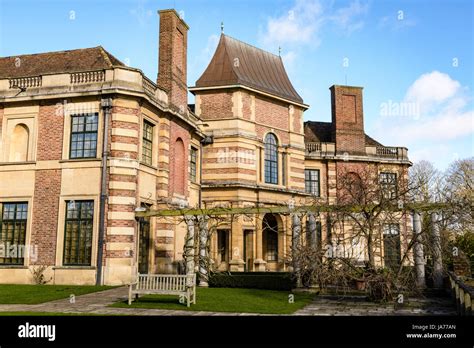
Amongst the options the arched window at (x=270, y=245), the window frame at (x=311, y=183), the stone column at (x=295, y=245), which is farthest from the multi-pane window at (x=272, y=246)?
the stone column at (x=295, y=245)

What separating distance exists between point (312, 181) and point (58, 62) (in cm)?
1860

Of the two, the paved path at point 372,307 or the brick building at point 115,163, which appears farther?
the brick building at point 115,163

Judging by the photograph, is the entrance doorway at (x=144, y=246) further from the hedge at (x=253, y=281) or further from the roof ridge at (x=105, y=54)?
the roof ridge at (x=105, y=54)

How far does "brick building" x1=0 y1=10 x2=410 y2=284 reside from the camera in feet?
62.2

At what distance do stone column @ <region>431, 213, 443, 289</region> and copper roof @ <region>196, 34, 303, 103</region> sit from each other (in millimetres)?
15969

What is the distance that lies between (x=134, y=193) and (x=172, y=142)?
169 inches

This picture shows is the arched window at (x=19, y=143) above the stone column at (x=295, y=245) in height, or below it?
above

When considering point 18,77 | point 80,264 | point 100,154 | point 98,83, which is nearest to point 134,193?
point 100,154

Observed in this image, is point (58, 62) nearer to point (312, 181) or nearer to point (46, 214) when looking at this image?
point (46, 214)

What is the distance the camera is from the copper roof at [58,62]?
71.6 feet

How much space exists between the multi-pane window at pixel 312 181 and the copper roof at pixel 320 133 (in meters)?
2.51

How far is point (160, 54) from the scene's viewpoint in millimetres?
23188
